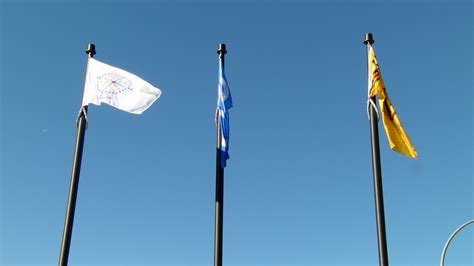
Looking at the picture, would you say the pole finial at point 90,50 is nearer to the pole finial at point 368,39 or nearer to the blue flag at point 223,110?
the blue flag at point 223,110

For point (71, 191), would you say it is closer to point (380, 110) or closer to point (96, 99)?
point (96, 99)

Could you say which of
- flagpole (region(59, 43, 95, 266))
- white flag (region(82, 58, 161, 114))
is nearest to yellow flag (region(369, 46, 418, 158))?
white flag (region(82, 58, 161, 114))

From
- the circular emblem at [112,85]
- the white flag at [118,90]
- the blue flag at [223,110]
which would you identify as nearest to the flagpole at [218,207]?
the blue flag at [223,110]

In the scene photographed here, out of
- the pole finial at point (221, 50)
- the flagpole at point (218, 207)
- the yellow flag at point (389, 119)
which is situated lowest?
the flagpole at point (218, 207)

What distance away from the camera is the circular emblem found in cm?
1423

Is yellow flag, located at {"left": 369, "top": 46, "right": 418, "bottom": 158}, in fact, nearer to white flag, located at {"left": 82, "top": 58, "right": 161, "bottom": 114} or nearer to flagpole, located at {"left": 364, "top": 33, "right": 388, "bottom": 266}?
flagpole, located at {"left": 364, "top": 33, "right": 388, "bottom": 266}

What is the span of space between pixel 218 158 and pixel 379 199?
11.3ft

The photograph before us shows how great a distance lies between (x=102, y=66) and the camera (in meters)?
14.6

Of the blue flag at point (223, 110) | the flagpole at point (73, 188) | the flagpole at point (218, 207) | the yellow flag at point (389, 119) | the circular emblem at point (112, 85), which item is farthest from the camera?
the circular emblem at point (112, 85)

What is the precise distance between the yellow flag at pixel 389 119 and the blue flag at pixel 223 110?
10.6ft

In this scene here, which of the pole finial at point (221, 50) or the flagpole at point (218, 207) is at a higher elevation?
the pole finial at point (221, 50)

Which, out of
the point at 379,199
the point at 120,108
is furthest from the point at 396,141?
the point at 120,108

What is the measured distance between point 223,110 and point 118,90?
239 cm

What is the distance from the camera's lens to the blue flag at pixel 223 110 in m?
13.8
